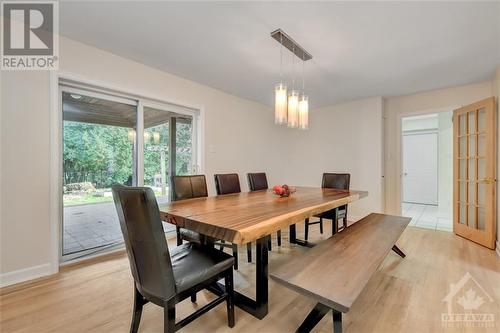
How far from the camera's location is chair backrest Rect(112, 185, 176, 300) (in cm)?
107

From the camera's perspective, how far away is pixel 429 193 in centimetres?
605

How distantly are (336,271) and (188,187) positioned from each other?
171 centimetres

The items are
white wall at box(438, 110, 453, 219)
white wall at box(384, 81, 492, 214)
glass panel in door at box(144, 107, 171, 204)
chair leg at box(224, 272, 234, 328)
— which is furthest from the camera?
white wall at box(438, 110, 453, 219)

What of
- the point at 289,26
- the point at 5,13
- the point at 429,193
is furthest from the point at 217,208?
the point at 429,193

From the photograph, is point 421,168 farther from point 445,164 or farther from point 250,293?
point 250,293

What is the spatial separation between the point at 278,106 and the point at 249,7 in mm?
871

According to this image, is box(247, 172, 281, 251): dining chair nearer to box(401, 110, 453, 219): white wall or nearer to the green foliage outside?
the green foliage outside

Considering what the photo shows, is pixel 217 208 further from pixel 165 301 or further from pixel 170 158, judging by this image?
pixel 170 158

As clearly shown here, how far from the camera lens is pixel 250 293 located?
6.17ft

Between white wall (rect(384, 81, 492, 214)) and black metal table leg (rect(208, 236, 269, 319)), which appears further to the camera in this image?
white wall (rect(384, 81, 492, 214))

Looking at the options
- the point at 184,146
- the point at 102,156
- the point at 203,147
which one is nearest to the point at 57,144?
the point at 102,156

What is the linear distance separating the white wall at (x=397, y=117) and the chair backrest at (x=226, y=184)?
3.04 m

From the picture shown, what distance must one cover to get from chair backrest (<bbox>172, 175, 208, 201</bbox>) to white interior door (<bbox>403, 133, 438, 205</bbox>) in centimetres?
598

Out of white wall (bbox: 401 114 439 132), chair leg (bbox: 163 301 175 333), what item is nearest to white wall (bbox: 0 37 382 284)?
chair leg (bbox: 163 301 175 333)
